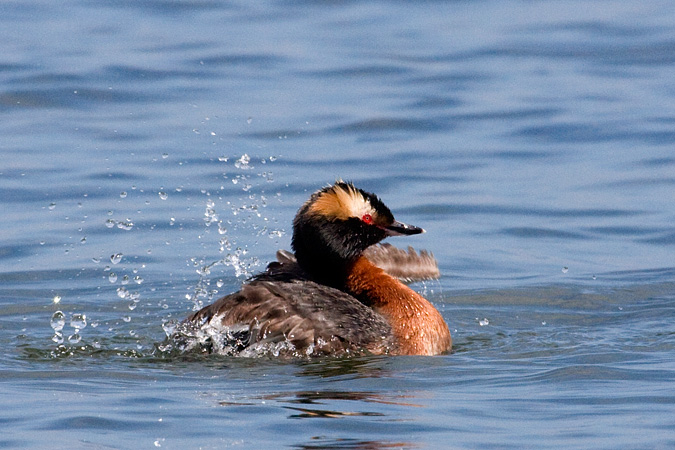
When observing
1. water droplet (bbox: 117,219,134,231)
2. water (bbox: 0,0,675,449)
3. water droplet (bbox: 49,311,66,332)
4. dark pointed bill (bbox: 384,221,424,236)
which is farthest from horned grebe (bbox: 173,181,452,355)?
water droplet (bbox: 117,219,134,231)

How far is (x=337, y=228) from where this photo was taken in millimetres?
8641

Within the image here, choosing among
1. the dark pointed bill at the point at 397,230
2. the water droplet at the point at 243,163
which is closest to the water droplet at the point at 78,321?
the dark pointed bill at the point at 397,230

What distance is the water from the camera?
7.05 meters

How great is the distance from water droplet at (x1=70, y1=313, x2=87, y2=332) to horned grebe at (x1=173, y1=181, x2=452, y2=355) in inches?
41.8

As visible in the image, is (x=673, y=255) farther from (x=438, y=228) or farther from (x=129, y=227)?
(x=129, y=227)

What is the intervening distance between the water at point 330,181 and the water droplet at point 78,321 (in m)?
0.03

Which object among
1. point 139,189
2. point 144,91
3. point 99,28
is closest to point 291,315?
point 139,189

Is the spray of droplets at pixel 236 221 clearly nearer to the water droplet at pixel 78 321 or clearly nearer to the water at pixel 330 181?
the water at pixel 330 181

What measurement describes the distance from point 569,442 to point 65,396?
8.88 ft

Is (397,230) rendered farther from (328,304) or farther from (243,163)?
(243,163)

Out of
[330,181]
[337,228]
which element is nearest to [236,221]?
[330,181]

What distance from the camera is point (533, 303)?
1028 centimetres

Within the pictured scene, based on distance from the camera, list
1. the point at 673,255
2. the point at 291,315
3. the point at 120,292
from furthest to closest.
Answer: the point at 673,255
the point at 120,292
the point at 291,315

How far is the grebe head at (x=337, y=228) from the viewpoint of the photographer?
28.2ft
